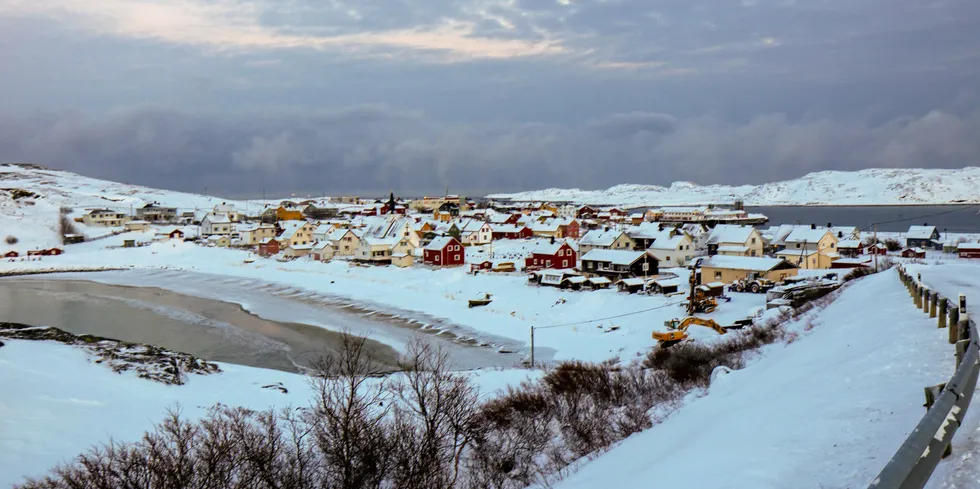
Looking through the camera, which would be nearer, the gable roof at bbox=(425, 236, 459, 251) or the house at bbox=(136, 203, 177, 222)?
the gable roof at bbox=(425, 236, 459, 251)

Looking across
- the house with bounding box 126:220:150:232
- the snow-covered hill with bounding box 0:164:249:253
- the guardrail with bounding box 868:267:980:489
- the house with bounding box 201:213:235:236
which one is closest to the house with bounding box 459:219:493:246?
the house with bounding box 201:213:235:236

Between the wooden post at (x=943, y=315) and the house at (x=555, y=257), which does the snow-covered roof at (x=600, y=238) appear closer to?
the house at (x=555, y=257)

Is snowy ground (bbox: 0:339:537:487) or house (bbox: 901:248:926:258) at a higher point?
house (bbox: 901:248:926:258)

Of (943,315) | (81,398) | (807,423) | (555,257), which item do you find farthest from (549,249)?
(807,423)

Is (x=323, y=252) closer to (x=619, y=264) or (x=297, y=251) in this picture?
(x=297, y=251)

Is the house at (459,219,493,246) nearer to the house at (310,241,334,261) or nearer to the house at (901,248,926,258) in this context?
the house at (310,241,334,261)

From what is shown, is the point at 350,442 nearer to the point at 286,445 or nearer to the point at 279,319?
the point at 286,445
